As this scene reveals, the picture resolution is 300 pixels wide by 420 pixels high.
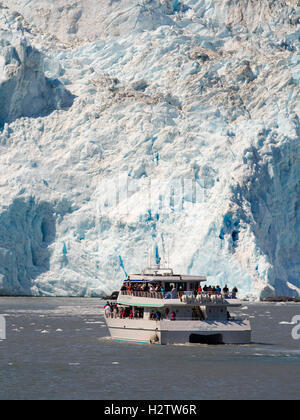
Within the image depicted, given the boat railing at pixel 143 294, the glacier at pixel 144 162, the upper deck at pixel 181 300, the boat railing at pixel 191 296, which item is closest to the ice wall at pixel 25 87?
the glacier at pixel 144 162

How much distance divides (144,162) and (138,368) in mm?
49937

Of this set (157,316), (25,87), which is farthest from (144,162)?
(157,316)

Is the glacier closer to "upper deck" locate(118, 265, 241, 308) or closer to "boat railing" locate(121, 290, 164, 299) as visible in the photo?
"upper deck" locate(118, 265, 241, 308)

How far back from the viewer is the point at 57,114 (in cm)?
8012

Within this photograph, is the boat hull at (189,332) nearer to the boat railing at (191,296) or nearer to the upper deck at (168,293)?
the upper deck at (168,293)

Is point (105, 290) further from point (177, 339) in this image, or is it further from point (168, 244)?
point (177, 339)

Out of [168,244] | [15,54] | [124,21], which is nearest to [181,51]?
[124,21]

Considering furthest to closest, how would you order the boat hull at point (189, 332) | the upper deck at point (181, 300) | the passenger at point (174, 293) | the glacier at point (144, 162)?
the glacier at point (144, 162), the passenger at point (174, 293), the upper deck at point (181, 300), the boat hull at point (189, 332)

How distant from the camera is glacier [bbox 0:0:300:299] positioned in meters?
70.1

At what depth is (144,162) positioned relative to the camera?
75.4 metres

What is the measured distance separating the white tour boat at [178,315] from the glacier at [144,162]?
34.4 m

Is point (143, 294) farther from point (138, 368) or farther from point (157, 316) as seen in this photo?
point (138, 368)

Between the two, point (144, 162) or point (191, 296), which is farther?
point (144, 162)

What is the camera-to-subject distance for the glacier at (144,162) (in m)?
70.1
